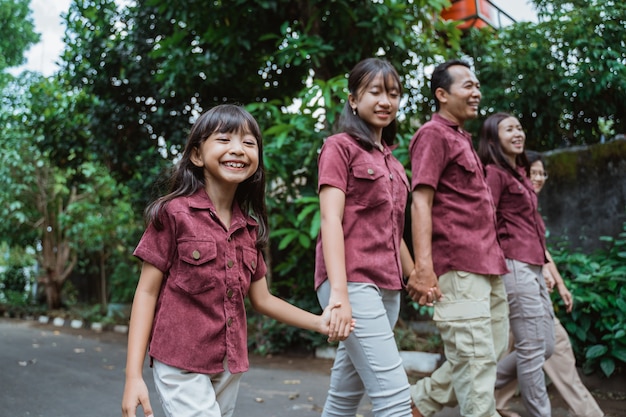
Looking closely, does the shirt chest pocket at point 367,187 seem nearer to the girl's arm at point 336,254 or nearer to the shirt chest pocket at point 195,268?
the girl's arm at point 336,254

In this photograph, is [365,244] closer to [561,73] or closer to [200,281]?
[200,281]

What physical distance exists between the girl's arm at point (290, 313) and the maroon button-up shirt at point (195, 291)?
0.20 m

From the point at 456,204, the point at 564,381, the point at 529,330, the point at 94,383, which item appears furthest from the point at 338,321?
the point at 94,383

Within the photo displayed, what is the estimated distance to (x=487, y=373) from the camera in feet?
8.65

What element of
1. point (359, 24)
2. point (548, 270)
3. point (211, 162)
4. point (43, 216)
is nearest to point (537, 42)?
point (359, 24)

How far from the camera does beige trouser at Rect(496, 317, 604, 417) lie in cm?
336

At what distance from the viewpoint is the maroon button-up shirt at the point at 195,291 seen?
5.84 ft

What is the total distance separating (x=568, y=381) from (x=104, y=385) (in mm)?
3548

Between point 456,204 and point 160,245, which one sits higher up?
point 456,204

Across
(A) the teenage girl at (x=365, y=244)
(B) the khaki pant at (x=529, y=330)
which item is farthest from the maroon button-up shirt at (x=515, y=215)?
(A) the teenage girl at (x=365, y=244)

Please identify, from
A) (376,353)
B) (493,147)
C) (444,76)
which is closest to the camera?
(376,353)

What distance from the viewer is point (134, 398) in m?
1.68

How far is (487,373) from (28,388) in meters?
3.68

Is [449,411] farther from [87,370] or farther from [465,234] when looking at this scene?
[87,370]
